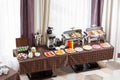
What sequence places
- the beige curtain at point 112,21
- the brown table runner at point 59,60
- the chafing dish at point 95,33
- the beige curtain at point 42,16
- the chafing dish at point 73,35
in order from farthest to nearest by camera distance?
the beige curtain at point 112,21 < the chafing dish at point 95,33 < the chafing dish at point 73,35 < the beige curtain at point 42,16 < the brown table runner at point 59,60

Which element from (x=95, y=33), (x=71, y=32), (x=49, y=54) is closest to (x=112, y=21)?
(x=95, y=33)

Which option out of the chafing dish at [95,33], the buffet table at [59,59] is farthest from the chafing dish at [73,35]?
the buffet table at [59,59]

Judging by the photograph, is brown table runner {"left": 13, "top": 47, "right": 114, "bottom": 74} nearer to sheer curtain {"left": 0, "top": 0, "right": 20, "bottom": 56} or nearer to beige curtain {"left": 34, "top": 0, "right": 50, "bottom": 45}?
sheer curtain {"left": 0, "top": 0, "right": 20, "bottom": 56}

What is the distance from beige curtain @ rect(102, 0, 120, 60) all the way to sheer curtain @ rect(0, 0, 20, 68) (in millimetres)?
1797

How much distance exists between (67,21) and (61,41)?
1.45 ft

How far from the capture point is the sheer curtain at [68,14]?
16.3 ft

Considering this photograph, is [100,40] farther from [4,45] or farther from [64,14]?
[4,45]

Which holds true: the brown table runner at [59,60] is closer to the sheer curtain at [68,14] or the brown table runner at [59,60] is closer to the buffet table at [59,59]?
the buffet table at [59,59]

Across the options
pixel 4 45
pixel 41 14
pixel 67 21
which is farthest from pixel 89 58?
pixel 4 45

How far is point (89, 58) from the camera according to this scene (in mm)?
4848

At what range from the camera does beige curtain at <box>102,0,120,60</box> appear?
5230 millimetres

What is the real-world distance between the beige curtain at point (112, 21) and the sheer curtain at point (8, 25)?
1797 mm

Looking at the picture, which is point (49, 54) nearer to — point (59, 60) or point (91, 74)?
point (59, 60)

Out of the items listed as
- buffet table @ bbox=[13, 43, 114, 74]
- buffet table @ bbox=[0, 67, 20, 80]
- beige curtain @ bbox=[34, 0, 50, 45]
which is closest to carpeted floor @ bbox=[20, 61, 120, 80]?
buffet table @ bbox=[13, 43, 114, 74]
